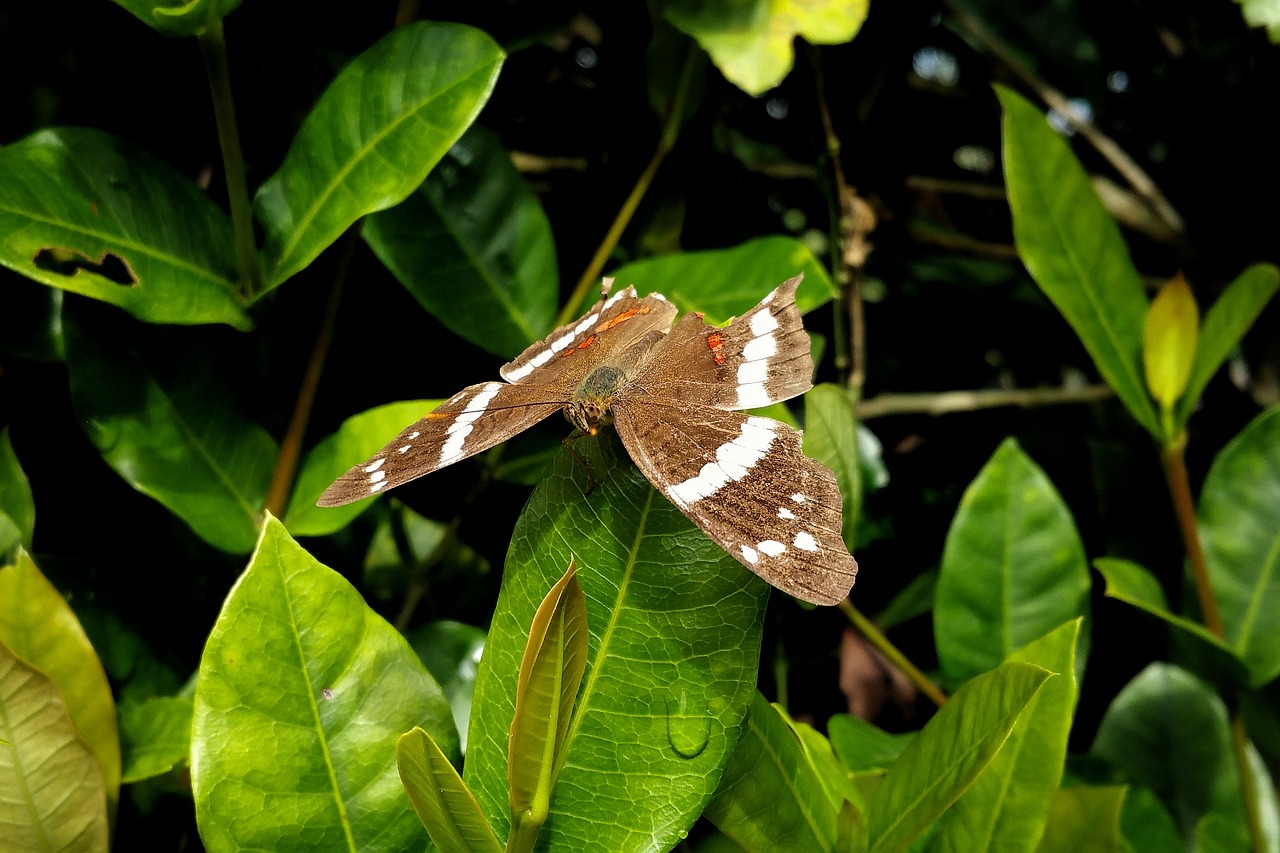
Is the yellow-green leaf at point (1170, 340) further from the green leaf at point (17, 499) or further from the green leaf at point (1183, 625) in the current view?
the green leaf at point (17, 499)

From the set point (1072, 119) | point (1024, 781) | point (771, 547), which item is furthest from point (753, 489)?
point (1072, 119)

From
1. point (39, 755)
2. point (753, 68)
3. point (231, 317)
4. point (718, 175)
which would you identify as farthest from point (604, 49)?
point (39, 755)

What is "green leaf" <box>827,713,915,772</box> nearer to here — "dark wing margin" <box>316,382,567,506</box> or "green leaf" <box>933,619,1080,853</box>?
"green leaf" <box>933,619,1080,853</box>

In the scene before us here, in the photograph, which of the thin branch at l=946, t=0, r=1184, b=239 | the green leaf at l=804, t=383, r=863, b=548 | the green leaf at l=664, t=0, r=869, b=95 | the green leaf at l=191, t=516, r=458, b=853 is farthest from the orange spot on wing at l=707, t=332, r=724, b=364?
the thin branch at l=946, t=0, r=1184, b=239

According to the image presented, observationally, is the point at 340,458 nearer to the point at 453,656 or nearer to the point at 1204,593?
the point at 453,656

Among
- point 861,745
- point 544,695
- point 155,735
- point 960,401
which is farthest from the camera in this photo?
point 960,401

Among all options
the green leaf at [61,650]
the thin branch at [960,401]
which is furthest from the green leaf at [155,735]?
the thin branch at [960,401]
